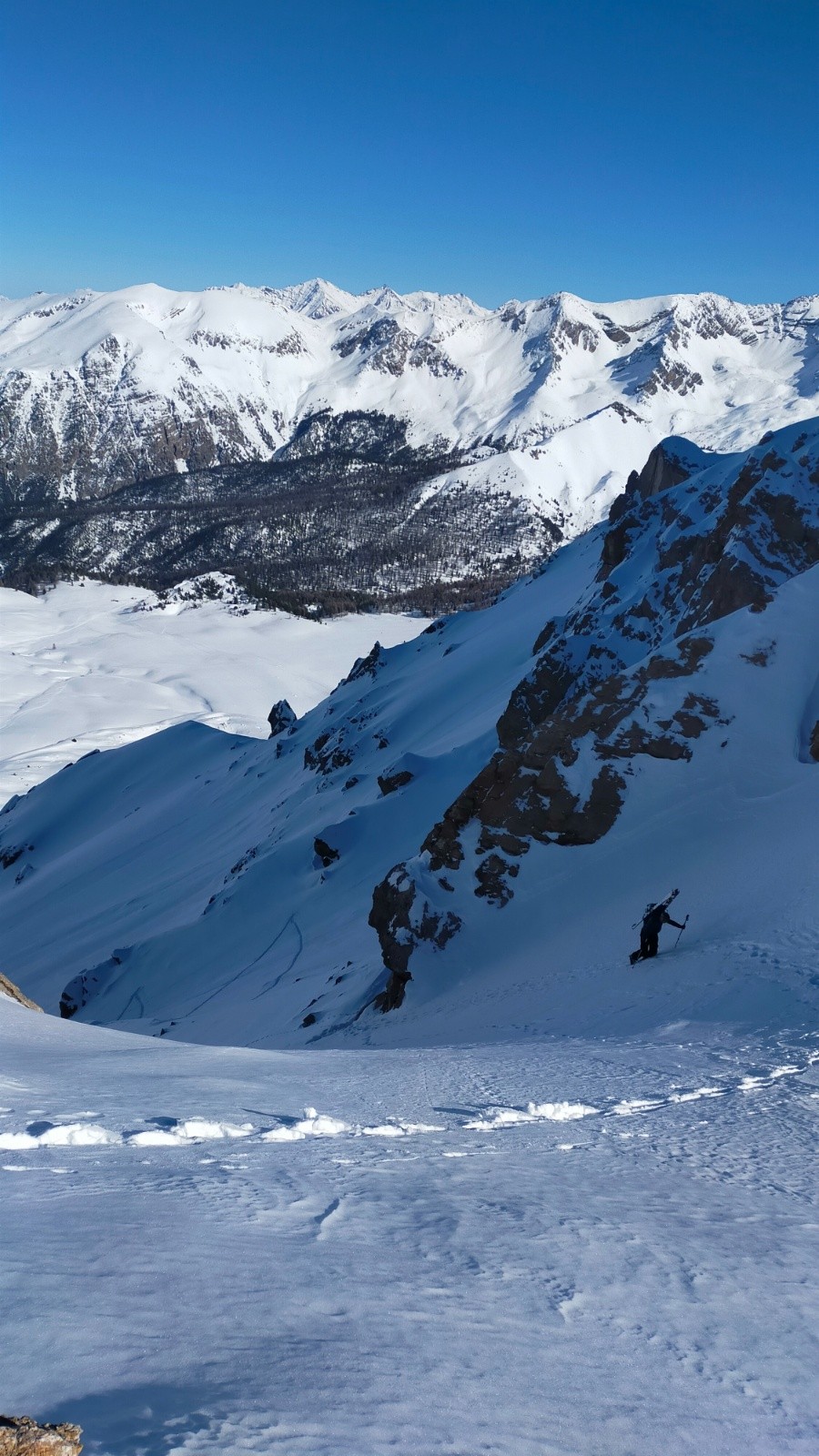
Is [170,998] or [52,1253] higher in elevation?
[52,1253]

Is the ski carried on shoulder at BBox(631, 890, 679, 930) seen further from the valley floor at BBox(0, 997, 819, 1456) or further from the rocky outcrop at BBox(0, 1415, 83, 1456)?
the rocky outcrop at BBox(0, 1415, 83, 1456)

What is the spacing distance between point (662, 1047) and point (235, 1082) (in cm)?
511

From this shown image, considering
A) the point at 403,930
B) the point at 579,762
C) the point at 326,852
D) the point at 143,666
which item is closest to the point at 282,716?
the point at 326,852

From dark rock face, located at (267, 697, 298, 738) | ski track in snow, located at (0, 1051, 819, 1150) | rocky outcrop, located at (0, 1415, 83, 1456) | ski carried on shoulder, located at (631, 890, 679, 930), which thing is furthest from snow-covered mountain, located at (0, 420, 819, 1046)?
rocky outcrop, located at (0, 1415, 83, 1456)

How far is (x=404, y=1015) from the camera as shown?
20141 mm

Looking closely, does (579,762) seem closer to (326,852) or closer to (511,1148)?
(326,852)

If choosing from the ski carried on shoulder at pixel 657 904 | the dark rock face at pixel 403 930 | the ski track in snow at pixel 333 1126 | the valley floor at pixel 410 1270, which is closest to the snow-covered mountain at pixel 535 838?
the dark rock face at pixel 403 930

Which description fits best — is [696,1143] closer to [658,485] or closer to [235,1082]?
[235,1082]

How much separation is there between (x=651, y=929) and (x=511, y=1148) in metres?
8.70

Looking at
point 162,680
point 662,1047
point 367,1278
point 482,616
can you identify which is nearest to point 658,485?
point 482,616

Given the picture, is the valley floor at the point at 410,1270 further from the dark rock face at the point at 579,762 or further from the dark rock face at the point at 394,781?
the dark rock face at the point at 394,781

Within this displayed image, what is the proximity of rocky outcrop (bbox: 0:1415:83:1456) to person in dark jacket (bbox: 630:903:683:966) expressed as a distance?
13.7m

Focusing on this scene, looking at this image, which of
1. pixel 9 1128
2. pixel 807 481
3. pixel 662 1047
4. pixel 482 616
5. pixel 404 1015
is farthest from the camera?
pixel 482 616

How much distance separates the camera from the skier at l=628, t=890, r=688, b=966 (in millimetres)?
15828
